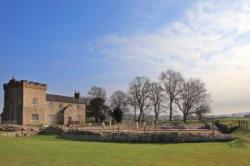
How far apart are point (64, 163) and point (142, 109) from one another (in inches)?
3180

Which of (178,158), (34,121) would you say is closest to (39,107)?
(34,121)

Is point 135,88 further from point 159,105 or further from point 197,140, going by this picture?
point 197,140

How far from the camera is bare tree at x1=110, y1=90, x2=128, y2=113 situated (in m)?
107

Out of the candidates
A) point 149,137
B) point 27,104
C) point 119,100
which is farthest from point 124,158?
point 119,100

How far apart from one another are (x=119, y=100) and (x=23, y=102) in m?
45.9

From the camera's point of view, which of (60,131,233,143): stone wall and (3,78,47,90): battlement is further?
(3,78,47,90): battlement

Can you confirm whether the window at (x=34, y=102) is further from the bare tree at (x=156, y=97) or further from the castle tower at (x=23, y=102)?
the bare tree at (x=156, y=97)

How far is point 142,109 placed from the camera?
326 feet

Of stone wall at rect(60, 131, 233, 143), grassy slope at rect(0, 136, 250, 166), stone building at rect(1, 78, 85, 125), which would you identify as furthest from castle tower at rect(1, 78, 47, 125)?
grassy slope at rect(0, 136, 250, 166)

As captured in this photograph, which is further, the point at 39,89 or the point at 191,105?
the point at 191,105

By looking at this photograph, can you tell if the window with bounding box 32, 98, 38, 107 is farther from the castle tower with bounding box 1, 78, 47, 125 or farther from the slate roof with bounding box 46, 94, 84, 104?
the slate roof with bounding box 46, 94, 84, 104

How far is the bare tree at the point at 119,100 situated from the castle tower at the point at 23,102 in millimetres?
36591

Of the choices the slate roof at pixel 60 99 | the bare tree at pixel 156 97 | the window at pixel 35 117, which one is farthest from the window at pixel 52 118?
the bare tree at pixel 156 97

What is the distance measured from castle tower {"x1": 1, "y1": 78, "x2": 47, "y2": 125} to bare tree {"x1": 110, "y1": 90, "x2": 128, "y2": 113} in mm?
36591
